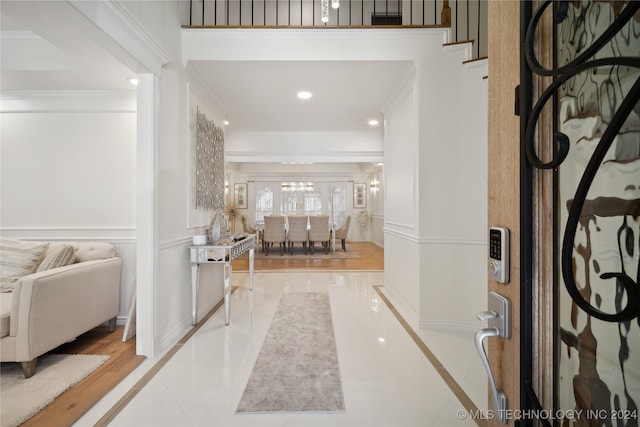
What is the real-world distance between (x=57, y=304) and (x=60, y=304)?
0.03 metres

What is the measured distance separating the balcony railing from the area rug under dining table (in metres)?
3.01

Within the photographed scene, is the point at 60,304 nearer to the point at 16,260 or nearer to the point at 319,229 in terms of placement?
the point at 16,260

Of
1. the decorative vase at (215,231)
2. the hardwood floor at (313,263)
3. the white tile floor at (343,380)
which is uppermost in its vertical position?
the decorative vase at (215,231)

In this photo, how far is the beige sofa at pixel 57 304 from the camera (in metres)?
2.03

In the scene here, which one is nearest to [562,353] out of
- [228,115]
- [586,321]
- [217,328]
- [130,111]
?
[586,321]

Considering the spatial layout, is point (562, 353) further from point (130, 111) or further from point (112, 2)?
point (130, 111)

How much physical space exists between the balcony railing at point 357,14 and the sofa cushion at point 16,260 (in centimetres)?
242

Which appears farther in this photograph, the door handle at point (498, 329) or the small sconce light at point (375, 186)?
the small sconce light at point (375, 186)

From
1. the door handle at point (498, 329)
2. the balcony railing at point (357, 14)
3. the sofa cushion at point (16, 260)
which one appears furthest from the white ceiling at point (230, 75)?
the door handle at point (498, 329)

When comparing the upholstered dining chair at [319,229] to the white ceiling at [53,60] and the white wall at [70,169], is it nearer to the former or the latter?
the white wall at [70,169]

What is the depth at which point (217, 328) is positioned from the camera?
117 inches

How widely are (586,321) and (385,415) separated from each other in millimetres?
1498

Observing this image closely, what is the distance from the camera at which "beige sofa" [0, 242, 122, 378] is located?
2.03m

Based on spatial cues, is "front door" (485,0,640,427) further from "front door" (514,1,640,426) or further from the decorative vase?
the decorative vase
